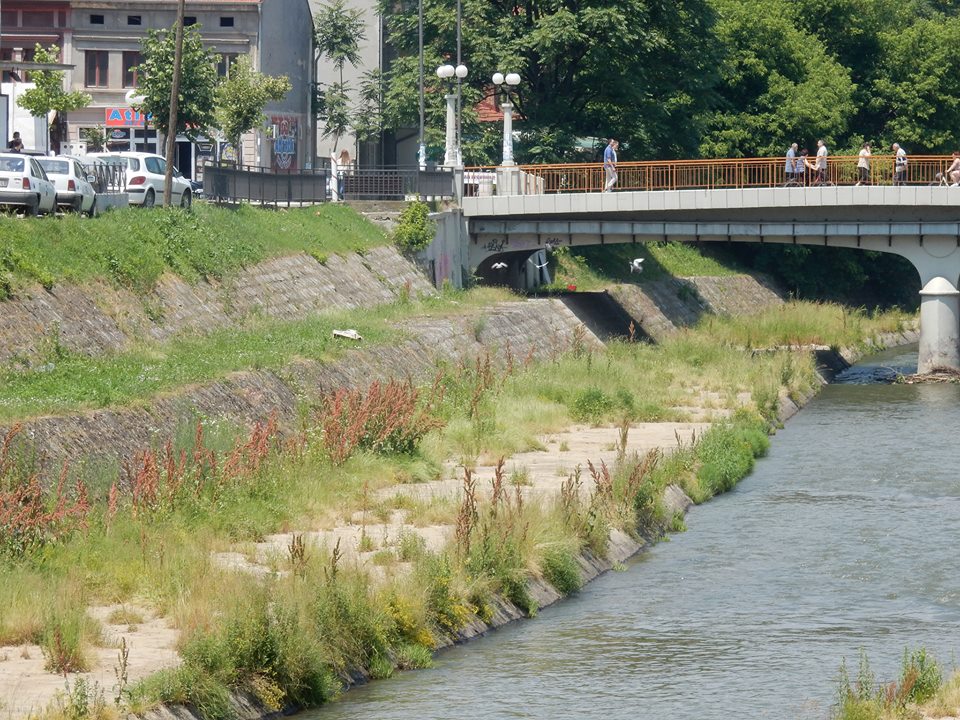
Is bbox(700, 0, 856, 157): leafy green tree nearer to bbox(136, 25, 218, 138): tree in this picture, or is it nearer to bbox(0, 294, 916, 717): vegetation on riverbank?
bbox(136, 25, 218, 138): tree

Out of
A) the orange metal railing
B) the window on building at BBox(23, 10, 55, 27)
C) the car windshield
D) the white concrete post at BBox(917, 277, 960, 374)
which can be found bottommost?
the white concrete post at BBox(917, 277, 960, 374)

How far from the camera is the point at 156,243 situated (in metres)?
39.6

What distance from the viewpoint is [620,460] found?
29.2 metres

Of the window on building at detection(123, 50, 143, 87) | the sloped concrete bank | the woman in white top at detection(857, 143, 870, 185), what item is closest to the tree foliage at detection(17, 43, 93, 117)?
the window on building at detection(123, 50, 143, 87)

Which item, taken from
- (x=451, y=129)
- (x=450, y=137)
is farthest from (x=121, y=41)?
(x=451, y=129)

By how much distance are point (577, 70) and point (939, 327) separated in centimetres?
2122

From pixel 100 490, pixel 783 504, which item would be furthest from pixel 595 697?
pixel 783 504

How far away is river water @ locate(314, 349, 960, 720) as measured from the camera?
18.5 m

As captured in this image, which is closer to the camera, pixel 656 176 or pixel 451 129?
pixel 451 129

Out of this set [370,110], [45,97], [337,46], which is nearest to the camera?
[45,97]

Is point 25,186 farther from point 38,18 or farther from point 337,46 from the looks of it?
point 337,46

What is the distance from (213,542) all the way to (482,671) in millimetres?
4337

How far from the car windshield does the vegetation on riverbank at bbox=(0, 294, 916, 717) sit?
10.2 metres

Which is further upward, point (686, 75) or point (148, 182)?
point (686, 75)
